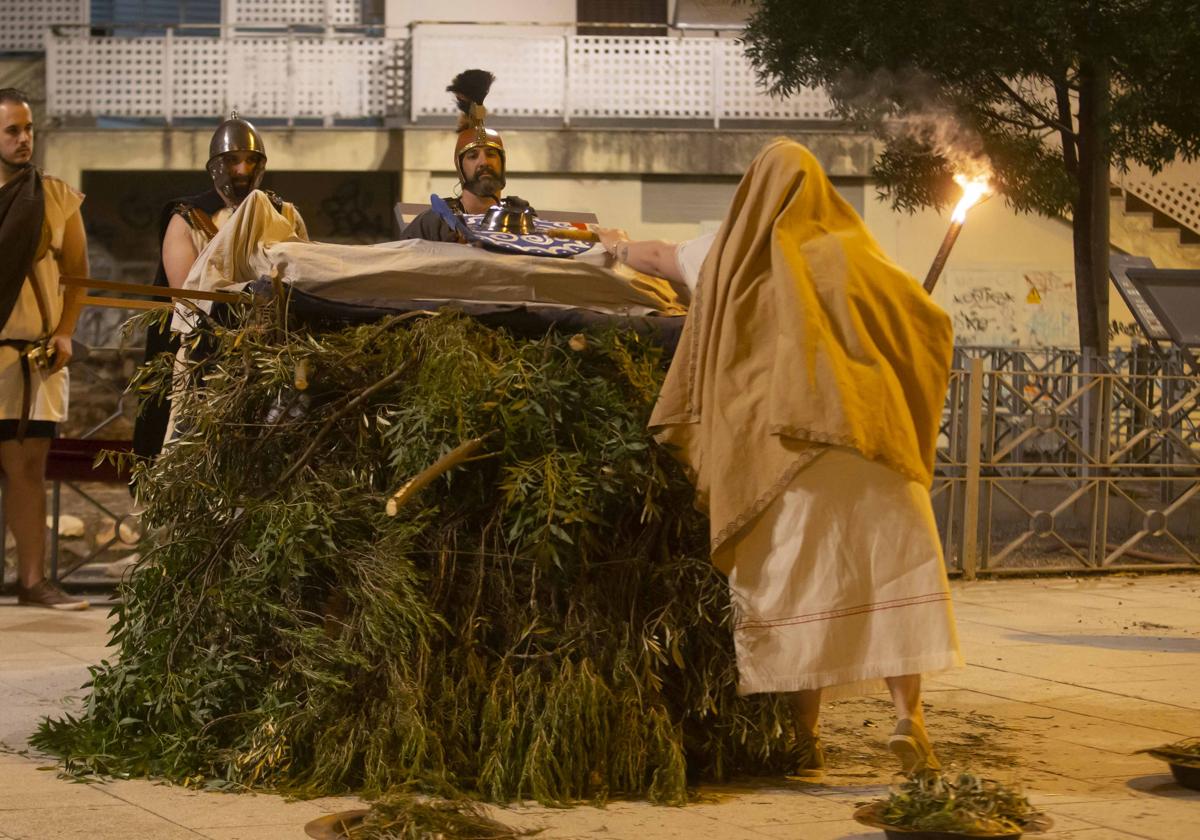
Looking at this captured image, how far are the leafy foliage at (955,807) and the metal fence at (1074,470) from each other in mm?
6780

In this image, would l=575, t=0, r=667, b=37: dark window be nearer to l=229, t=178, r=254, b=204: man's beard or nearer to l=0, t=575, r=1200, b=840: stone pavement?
l=0, t=575, r=1200, b=840: stone pavement

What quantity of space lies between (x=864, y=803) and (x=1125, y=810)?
714 mm

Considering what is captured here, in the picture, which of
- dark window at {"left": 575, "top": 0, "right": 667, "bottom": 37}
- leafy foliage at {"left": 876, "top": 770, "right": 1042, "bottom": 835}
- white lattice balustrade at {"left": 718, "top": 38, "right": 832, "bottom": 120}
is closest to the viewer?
leafy foliage at {"left": 876, "top": 770, "right": 1042, "bottom": 835}

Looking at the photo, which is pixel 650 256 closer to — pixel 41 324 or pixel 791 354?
pixel 791 354

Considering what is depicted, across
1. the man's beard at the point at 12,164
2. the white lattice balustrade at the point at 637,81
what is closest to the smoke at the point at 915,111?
the white lattice balustrade at the point at 637,81

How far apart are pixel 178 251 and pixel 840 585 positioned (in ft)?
11.5

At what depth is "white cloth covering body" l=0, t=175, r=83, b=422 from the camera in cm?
812

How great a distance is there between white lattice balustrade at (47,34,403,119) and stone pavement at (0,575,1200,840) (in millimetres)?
12908

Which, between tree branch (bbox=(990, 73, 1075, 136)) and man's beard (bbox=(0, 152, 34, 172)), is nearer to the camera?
man's beard (bbox=(0, 152, 34, 172))

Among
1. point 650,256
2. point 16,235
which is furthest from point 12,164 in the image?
point 650,256

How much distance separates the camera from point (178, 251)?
688 cm

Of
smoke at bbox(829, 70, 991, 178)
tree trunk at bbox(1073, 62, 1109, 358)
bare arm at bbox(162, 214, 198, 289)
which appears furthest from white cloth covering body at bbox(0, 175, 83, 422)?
tree trunk at bbox(1073, 62, 1109, 358)

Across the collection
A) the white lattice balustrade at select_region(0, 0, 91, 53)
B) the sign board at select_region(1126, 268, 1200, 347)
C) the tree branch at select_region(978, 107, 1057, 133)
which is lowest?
the sign board at select_region(1126, 268, 1200, 347)

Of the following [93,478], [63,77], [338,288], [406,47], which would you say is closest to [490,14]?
[406,47]
